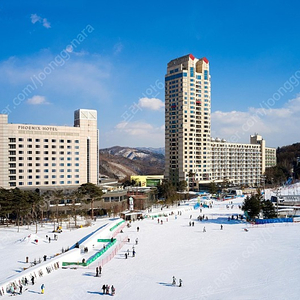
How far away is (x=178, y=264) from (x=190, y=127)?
76.8m

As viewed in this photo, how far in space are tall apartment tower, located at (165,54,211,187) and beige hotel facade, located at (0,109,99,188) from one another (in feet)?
123

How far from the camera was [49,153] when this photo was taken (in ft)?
225

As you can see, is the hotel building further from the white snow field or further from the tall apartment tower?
the white snow field

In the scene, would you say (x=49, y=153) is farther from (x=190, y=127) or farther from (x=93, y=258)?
(x=190, y=127)

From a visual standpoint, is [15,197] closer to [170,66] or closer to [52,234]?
[52,234]

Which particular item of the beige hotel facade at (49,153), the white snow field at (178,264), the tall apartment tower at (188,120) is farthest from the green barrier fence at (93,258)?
the tall apartment tower at (188,120)

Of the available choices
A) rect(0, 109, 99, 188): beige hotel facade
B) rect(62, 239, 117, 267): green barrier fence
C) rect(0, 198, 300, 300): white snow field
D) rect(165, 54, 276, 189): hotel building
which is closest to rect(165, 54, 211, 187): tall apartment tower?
rect(165, 54, 276, 189): hotel building

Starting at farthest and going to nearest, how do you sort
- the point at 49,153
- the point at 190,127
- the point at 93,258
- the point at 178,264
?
1. the point at 190,127
2. the point at 49,153
3. the point at 93,258
4. the point at 178,264

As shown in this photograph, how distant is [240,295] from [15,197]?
3549 centimetres

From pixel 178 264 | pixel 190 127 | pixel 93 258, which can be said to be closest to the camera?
pixel 178 264

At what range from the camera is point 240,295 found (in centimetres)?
2308

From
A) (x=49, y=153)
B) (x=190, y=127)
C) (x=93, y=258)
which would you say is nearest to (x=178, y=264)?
(x=93, y=258)

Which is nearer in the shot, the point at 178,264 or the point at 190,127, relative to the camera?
the point at 178,264

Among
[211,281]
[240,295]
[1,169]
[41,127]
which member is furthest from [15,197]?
[240,295]
